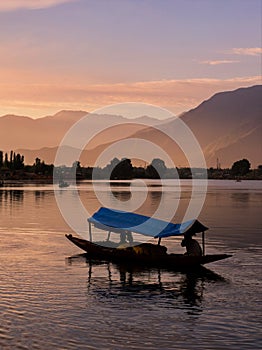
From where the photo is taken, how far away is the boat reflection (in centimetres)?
2844

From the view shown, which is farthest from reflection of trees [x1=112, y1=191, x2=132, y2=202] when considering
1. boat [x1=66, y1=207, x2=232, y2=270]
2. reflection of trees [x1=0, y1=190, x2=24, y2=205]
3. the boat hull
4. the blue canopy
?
the boat hull

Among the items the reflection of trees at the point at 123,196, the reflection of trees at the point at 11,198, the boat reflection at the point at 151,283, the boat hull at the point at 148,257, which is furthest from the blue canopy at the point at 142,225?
the reflection of trees at the point at 123,196

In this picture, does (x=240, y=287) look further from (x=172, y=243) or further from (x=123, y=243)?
(x=172, y=243)

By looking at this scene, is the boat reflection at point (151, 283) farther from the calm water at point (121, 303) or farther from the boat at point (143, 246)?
the boat at point (143, 246)

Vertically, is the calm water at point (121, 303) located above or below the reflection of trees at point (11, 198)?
below

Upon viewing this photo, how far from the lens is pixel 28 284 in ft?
101

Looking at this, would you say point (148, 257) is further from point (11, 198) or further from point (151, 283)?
point (11, 198)

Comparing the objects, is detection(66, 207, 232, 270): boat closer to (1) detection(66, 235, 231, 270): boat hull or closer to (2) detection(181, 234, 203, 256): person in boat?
(1) detection(66, 235, 231, 270): boat hull

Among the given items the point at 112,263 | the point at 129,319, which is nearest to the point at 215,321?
the point at 129,319

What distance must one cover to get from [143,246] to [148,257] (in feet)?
4.48

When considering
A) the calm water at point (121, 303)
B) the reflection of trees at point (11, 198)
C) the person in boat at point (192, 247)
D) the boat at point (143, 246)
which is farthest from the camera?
the reflection of trees at point (11, 198)

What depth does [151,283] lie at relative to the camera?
31781mm

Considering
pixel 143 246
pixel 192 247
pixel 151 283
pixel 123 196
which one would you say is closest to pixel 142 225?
pixel 143 246

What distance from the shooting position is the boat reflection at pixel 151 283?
28444mm
